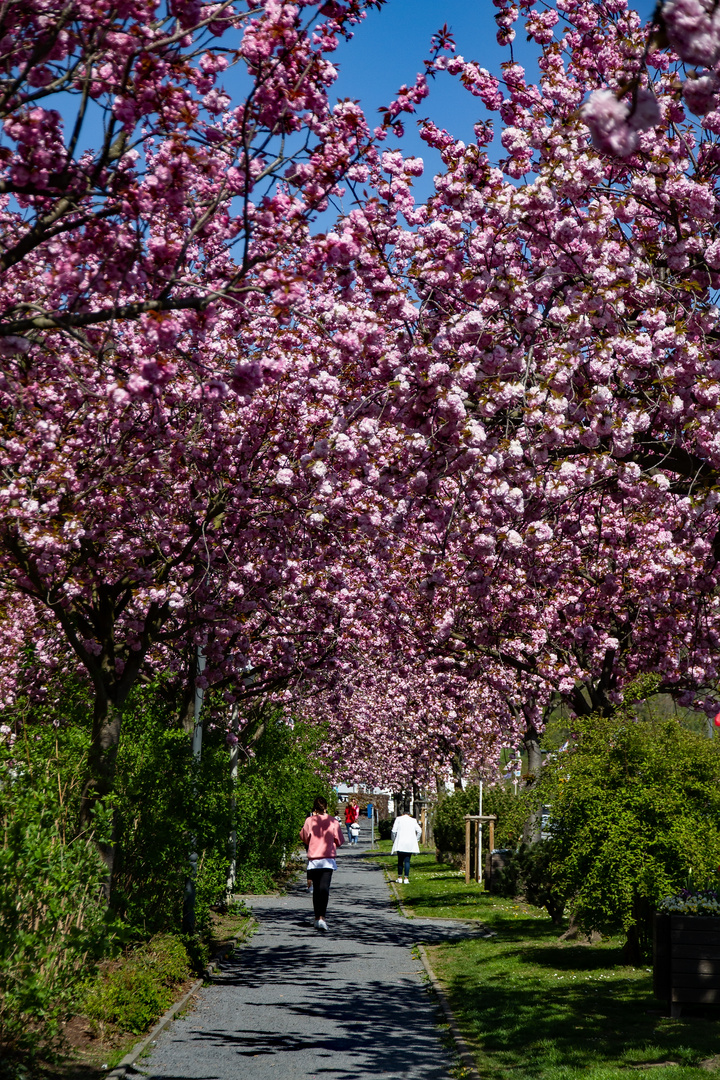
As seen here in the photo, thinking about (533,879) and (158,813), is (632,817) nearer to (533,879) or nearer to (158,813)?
(158,813)

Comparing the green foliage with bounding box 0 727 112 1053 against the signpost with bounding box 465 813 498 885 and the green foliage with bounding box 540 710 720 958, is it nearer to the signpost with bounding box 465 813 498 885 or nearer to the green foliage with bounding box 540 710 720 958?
the green foliage with bounding box 540 710 720 958

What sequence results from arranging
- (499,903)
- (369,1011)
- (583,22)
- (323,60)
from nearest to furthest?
1. (323,60)
2. (583,22)
3. (369,1011)
4. (499,903)

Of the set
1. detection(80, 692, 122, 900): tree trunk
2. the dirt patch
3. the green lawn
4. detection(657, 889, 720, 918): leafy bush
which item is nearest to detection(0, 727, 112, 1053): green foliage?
the dirt patch

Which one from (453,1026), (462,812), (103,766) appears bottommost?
(453,1026)

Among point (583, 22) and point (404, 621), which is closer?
point (583, 22)

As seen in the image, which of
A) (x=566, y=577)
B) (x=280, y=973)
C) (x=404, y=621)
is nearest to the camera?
(x=280, y=973)

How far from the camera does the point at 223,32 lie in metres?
7.02

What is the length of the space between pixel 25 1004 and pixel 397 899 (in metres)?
19.9

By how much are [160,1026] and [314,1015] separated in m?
2.01

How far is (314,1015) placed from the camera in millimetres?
10945

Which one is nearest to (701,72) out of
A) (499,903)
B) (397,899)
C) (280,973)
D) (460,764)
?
(280,973)

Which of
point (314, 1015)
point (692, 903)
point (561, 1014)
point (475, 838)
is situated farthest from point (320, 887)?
point (475, 838)

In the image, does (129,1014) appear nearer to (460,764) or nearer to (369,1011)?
(369,1011)

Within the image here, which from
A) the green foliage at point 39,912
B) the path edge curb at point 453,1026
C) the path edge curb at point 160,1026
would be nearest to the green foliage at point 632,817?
the path edge curb at point 453,1026
